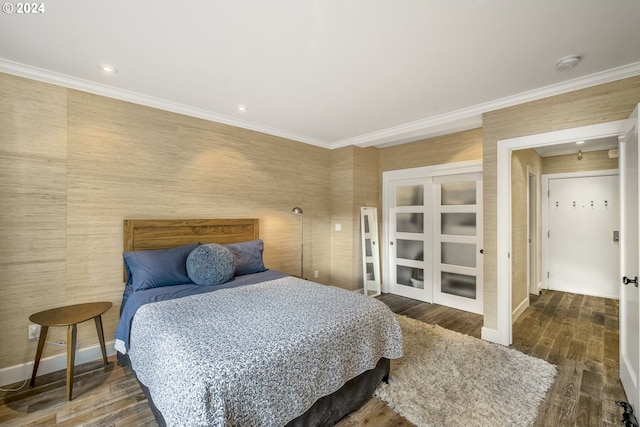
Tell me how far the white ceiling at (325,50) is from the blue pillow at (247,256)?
64.3 inches

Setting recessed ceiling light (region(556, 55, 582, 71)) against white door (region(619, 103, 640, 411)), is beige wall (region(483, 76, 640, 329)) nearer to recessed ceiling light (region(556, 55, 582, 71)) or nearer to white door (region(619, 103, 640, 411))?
white door (region(619, 103, 640, 411))

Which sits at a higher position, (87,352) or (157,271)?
(157,271)

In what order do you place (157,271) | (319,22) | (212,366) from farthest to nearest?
(157,271) → (319,22) → (212,366)

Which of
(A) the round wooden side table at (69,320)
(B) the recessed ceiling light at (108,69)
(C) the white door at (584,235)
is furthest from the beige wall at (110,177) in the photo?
(C) the white door at (584,235)

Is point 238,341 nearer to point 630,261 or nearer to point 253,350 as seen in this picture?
point 253,350

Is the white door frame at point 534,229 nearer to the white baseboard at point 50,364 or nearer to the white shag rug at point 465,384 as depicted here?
the white shag rug at point 465,384

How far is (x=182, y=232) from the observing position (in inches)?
122

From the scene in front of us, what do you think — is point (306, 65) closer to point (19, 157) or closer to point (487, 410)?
point (19, 157)

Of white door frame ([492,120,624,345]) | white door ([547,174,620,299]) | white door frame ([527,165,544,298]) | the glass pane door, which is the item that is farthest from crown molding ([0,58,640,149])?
white door ([547,174,620,299])

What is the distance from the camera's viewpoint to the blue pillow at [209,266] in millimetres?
2732

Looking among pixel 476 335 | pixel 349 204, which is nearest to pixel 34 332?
pixel 349 204

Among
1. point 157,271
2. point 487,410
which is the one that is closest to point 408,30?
point 487,410

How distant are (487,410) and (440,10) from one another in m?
→ 2.69

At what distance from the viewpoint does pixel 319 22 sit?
1777mm
